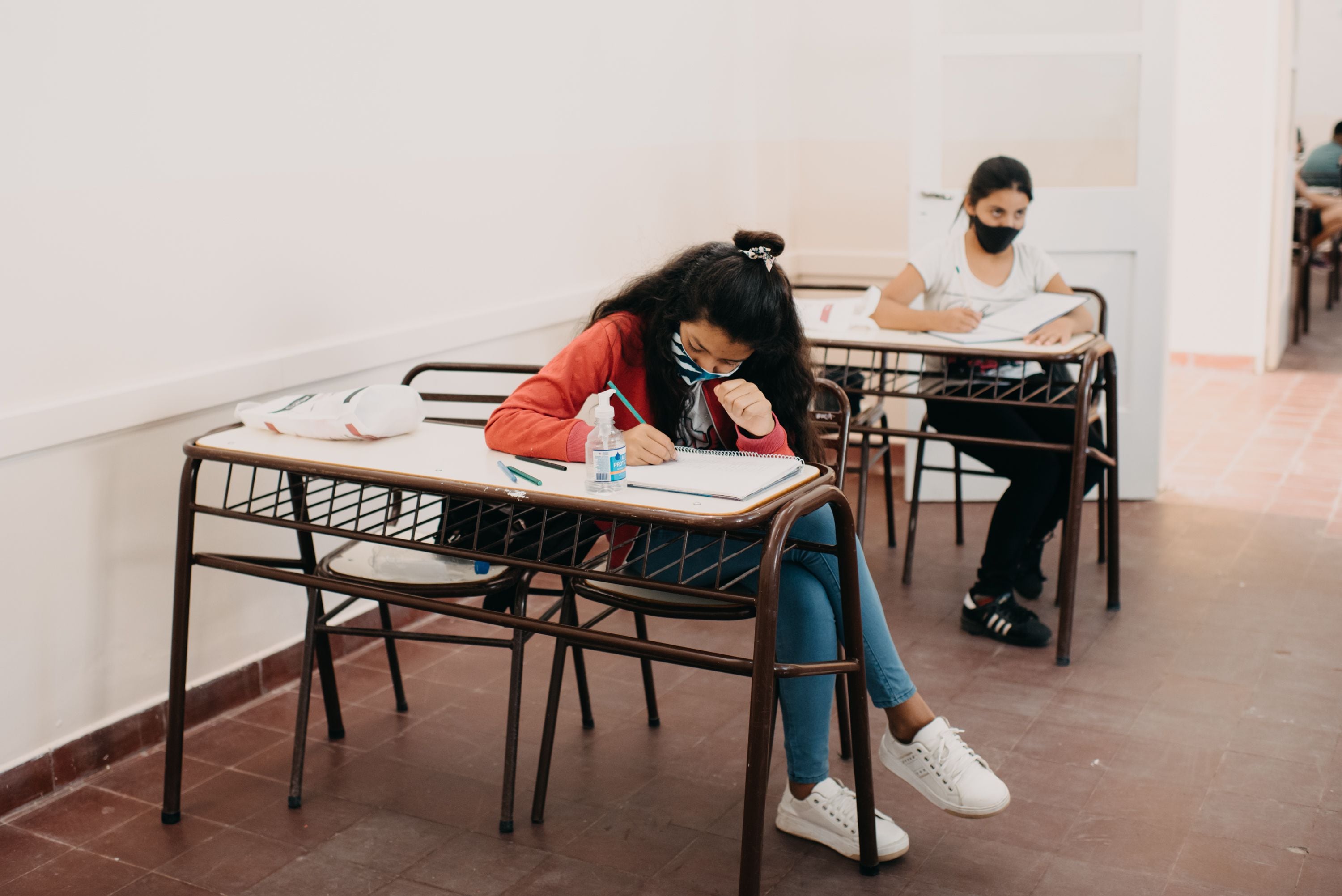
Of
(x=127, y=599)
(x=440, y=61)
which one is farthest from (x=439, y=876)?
(x=440, y=61)

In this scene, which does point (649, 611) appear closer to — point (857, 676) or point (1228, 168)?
point (857, 676)

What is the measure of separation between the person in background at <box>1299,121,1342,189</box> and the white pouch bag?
8000 mm

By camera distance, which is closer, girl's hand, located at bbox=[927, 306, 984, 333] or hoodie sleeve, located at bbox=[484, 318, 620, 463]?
hoodie sleeve, located at bbox=[484, 318, 620, 463]

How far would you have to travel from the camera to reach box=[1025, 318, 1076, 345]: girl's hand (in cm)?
312

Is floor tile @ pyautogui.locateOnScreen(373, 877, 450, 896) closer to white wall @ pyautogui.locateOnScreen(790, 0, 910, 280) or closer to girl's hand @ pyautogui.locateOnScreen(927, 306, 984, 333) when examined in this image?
girl's hand @ pyautogui.locateOnScreen(927, 306, 984, 333)

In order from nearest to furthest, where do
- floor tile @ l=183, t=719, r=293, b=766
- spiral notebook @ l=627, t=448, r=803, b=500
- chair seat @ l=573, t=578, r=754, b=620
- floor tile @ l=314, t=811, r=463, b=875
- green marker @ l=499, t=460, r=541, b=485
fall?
spiral notebook @ l=627, t=448, r=803, b=500 < green marker @ l=499, t=460, r=541, b=485 < chair seat @ l=573, t=578, r=754, b=620 < floor tile @ l=314, t=811, r=463, b=875 < floor tile @ l=183, t=719, r=293, b=766

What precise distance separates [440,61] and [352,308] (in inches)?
26.6

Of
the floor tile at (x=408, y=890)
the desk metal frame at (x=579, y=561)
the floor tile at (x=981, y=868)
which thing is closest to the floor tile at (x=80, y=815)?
the desk metal frame at (x=579, y=561)

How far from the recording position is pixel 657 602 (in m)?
2.16

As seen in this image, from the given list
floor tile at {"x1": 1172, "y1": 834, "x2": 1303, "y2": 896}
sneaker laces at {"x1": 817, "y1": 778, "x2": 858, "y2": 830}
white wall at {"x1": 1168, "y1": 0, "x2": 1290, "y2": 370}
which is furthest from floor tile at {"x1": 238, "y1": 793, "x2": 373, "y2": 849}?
white wall at {"x1": 1168, "y1": 0, "x2": 1290, "y2": 370}

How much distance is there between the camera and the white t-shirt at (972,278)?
3510 mm

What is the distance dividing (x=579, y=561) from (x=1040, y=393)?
59.7 inches

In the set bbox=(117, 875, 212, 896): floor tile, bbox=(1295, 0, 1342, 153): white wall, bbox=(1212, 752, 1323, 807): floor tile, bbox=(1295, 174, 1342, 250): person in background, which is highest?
bbox=(1295, 0, 1342, 153): white wall

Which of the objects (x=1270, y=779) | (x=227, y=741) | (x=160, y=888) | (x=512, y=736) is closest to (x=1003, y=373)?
(x=1270, y=779)
